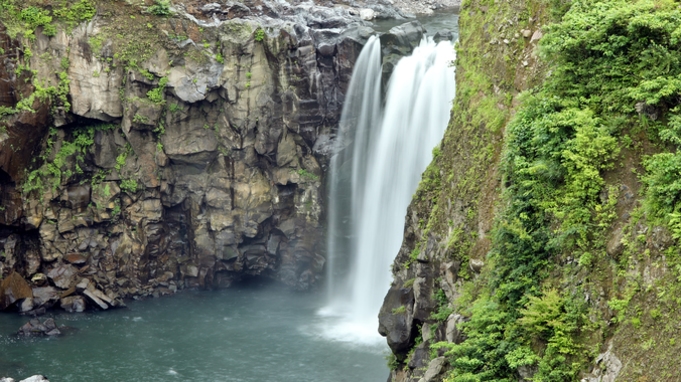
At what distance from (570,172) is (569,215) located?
0.72 m

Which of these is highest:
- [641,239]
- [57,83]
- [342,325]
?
[57,83]

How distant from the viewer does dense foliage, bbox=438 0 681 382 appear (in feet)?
37.2

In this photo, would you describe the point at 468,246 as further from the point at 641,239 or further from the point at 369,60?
the point at 369,60

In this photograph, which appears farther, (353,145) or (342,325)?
(353,145)

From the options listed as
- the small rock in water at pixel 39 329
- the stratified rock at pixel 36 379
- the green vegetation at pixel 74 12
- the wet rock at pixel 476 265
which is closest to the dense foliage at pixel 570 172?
the wet rock at pixel 476 265

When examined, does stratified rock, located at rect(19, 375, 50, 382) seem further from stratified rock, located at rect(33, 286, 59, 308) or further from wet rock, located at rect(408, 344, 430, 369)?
wet rock, located at rect(408, 344, 430, 369)

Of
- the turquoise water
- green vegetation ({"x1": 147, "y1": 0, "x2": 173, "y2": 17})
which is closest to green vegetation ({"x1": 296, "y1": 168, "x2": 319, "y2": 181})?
the turquoise water

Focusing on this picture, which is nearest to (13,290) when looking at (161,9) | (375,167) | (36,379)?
(36,379)

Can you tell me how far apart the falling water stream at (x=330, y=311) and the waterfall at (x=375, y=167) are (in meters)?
0.04

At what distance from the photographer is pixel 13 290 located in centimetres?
2988

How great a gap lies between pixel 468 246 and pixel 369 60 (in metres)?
16.6

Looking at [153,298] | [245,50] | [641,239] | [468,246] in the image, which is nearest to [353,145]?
[245,50]

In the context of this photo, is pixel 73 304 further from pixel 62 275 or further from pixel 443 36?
pixel 443 36

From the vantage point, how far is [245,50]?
98.3 ft
